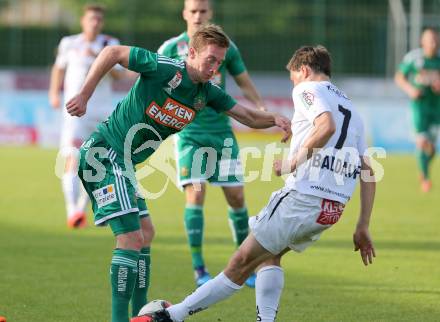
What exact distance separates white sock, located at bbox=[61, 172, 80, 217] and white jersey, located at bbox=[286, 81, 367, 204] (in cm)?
634

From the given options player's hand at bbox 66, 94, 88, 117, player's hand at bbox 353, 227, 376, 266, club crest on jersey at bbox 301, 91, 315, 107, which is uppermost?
club crest on jersey at bbox 301, 91, 315, 107

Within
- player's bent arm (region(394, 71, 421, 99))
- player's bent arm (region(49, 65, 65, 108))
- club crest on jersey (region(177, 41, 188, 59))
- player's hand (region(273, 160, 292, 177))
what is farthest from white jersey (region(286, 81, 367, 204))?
player's bent arm (region(394, 71, 421, 99))

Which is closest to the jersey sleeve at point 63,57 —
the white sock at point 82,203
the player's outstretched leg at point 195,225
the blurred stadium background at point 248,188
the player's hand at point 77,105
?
the white sock at point 82,203

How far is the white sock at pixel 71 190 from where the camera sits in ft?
39.7

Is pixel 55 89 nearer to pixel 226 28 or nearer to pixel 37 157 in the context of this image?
pixel 37 157

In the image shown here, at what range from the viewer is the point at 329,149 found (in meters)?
6.08

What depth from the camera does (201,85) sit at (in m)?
6.62

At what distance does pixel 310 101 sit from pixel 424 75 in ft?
38.9

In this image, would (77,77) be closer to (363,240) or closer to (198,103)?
(198,103)

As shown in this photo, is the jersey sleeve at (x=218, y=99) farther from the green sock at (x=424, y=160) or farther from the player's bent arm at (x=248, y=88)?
the green sock at (x=424, y=160)

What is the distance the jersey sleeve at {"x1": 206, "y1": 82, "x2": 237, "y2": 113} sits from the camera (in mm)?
6727

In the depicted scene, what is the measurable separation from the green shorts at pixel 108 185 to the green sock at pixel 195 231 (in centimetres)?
230

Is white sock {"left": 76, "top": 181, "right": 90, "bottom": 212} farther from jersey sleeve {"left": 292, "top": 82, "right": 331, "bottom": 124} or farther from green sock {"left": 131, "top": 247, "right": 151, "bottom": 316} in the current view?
jersey sleeve {"left": 292, "top": 82, "right": 331, "bottom": 124}

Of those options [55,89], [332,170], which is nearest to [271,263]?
[332,170]
